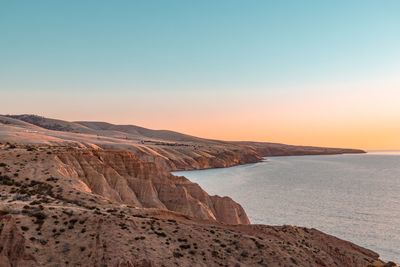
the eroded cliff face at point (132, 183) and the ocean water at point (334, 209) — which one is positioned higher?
the eroded cliff face at point (132, 183)

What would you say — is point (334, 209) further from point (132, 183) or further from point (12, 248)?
point (12, 248)

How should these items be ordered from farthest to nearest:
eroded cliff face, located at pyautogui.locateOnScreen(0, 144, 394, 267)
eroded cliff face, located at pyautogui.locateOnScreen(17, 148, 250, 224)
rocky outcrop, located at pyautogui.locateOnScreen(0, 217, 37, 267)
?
1. eroded cliff face, located at pyautogui.locateOnScreen(17, 148, 250, 224)
2. eroded cliff face, located at pyautogui.locateOnScreen(0, 144, 394, 267)
3. rocky outcrop, located at pyautogui.locateOnScreen(0, 217, 37, 267)

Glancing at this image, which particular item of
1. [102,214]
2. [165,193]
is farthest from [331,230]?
[102,214]

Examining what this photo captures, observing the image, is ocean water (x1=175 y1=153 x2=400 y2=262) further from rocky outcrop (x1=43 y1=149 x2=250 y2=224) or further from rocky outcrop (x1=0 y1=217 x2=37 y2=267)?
rocky outcrop (x1=0 y1=217 x2=37 y2=267)

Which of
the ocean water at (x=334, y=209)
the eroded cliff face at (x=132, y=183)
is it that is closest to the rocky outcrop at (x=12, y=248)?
the eroded cliff face at (x=132, y=183)

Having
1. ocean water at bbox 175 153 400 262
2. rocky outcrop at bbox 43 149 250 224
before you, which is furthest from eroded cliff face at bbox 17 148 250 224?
ocean water at bbox 175 153 400 262

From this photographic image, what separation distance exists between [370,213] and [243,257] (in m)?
67.1

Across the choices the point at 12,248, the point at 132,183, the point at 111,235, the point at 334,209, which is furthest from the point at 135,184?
the point at 334,209

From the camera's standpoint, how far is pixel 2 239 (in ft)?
92.6

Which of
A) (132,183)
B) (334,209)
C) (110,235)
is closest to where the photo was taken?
(110,235)

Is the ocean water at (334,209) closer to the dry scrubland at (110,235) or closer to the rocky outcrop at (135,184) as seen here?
the rocky outcrop at (135,184)

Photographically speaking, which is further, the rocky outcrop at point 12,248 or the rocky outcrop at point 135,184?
the rocky outcrop at point 135,184

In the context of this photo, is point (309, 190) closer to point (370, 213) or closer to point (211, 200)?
point (370, 213)

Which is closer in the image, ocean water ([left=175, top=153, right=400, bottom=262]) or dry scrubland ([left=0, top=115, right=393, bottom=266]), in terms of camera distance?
dry scrubland ([left=0, top=115, right=393, bottom=266])
